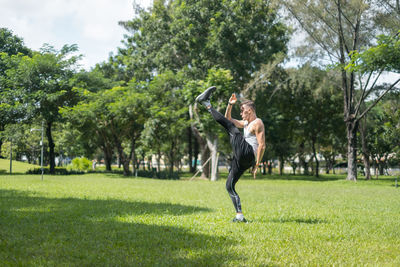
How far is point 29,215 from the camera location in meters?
7.18

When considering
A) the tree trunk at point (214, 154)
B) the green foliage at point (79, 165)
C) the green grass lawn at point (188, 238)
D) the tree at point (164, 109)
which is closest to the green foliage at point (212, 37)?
the tree at point (164, 109)

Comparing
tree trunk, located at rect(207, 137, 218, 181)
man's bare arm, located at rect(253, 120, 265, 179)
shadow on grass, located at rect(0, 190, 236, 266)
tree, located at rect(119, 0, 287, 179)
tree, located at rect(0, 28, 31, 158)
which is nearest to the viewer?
shadow on grass, located at rect(0, 190, 236, 266)

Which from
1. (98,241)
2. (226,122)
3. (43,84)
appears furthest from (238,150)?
(43,84)

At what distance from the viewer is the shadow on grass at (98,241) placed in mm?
4195

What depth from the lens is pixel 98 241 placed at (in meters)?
5.07

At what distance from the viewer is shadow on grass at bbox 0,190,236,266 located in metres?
4.20

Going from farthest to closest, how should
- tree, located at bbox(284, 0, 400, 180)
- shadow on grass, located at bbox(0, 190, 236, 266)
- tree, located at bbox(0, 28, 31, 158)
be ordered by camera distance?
tree, located at bbox(0, 28, 31, 158) < tree, located at bbox(284, 0, 400, 180) < shadow on grass, located at bbox(0, 190, 236, 266)

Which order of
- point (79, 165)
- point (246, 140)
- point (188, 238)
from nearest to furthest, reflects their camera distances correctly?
point (188, 238) < point (246, 140) < point (79, 165)

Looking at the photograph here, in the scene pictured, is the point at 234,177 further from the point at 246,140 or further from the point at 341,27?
the point at 341,27

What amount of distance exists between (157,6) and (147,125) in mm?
9965

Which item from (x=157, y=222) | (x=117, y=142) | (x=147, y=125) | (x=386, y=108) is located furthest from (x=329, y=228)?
(x=386, y=108)

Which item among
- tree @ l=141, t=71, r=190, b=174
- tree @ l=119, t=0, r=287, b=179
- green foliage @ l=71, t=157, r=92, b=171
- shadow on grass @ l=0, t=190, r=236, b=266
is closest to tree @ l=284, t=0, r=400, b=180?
tree @ l=119, t=0, r=287, b=179

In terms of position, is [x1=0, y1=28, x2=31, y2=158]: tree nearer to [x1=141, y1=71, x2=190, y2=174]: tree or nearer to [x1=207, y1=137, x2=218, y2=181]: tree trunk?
[x1=141, y1=71, x2=190, y2=174]: tree

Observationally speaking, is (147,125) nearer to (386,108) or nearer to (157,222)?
(157,222)
